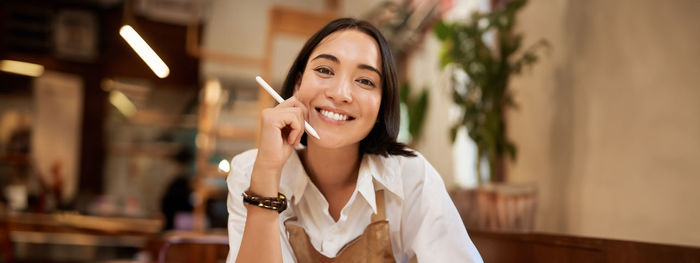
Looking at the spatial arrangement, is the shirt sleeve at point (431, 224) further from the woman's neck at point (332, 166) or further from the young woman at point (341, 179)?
the woman's neck at point (332, 166)

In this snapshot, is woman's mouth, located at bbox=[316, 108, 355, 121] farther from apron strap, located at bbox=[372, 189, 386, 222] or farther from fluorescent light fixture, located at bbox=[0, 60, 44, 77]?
fluorescent light fixture, located at bbox=[0, 60, 44, 77]

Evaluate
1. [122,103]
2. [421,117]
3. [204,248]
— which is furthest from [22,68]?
[204,248]

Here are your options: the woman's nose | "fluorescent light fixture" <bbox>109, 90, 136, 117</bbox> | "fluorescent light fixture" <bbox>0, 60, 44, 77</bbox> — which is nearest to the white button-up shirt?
the woman's nose

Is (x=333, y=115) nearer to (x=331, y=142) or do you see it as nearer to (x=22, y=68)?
(x=331, y=142)

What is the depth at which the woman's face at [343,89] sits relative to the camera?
1.32 m

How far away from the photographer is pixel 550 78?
2.74 meters

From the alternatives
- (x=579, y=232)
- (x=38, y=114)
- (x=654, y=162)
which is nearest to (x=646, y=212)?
(x=654, y=162)

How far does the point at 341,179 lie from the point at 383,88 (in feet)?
0.94

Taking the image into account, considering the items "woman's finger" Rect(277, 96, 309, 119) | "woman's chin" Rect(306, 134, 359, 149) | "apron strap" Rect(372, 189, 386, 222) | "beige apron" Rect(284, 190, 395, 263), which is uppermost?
"woman's finger" Rect(277, 96, 309, 119)

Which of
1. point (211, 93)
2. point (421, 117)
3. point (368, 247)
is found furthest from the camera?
point (211, 93)

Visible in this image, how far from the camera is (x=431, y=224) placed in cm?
131

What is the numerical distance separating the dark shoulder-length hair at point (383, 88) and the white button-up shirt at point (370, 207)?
0.03m

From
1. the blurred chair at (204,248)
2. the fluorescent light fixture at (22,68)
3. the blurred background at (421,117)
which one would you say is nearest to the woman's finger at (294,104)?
the blurred background at (421,117)

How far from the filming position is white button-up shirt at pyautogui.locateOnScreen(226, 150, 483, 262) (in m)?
1.33
